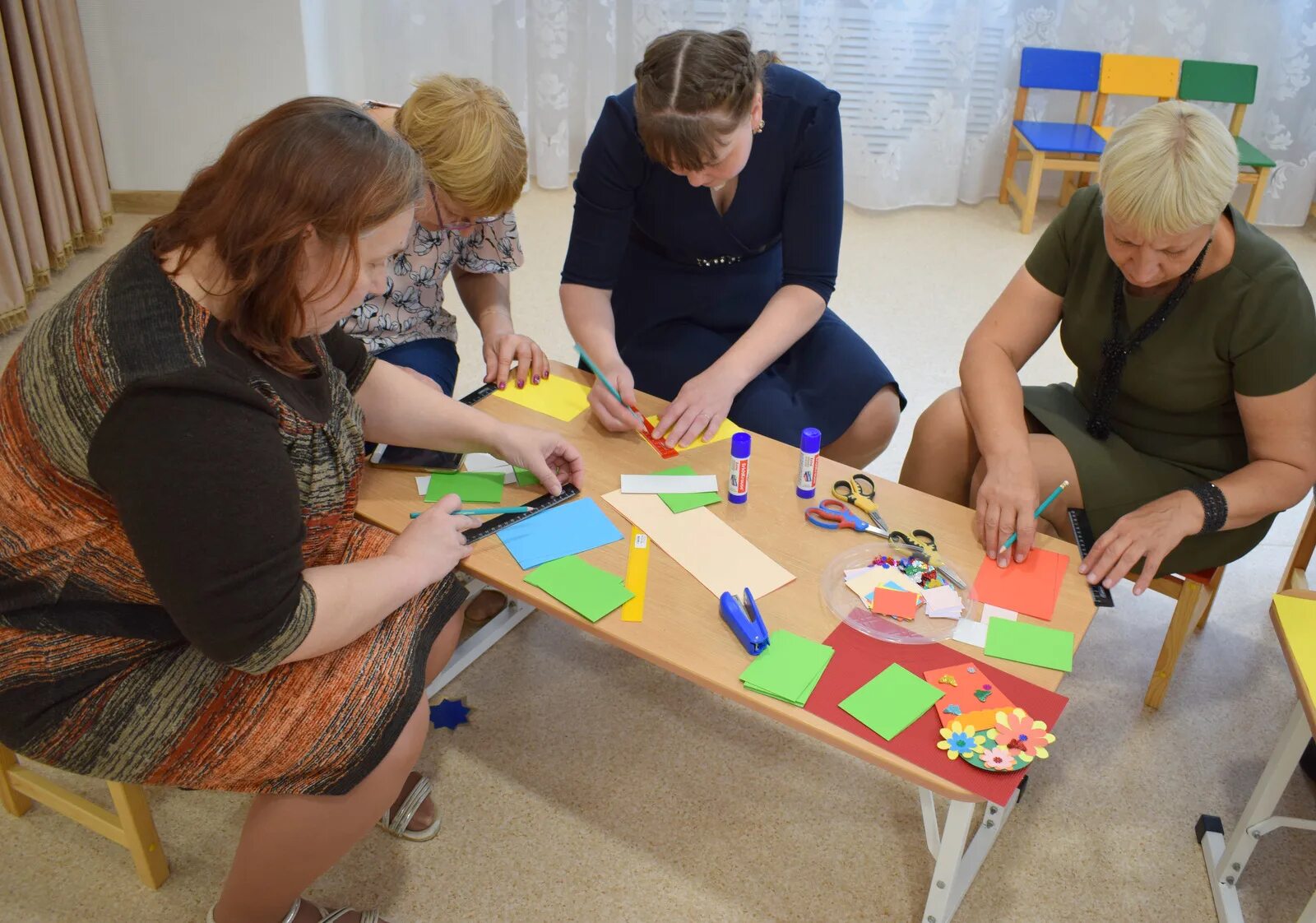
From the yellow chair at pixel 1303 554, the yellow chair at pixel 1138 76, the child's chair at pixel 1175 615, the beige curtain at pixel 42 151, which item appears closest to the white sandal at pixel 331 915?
the child's chair at pixel 1175 615

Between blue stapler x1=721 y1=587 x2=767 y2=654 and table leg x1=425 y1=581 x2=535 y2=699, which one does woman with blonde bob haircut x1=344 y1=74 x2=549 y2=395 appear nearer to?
table leg x1=425 y1=581 x2=535 y2=699

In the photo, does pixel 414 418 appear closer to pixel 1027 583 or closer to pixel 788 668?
pixel 788 668

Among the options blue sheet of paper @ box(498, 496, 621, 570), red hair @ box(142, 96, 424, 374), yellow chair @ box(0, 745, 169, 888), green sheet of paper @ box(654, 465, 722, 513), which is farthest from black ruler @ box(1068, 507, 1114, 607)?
yellow chair @ box(0, 745, 169, 888)

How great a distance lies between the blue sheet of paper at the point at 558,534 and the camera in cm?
144

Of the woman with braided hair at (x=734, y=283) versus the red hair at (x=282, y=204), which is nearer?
the red hair at (x=282, y=204)

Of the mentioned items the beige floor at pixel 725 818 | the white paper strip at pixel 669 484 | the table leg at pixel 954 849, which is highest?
the white paper strip at pixel 669 484

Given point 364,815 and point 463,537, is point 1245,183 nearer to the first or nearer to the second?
point 463,537

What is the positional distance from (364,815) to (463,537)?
1.23 ft

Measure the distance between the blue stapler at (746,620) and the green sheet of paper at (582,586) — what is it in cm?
13

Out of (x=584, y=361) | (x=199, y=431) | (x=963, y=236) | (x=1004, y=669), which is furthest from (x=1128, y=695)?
(x=963, y=236)

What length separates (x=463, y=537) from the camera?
1450 millimetres

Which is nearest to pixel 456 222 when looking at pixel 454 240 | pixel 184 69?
pixel 454 240

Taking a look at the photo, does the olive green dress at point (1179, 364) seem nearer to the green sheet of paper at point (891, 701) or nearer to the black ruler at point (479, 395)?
the green sheet of paper at point (891, 701)

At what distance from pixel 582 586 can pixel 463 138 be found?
0.73 m
